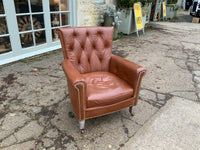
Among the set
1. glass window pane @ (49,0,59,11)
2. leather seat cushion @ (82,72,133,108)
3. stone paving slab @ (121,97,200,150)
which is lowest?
stone paving slab @ (121,97,200,150)

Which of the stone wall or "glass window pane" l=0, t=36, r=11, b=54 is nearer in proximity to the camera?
"glass window pane" l=0, t=36, r=11, b=54

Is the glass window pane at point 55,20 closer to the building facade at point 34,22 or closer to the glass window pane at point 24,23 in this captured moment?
the building facade at point 34,22

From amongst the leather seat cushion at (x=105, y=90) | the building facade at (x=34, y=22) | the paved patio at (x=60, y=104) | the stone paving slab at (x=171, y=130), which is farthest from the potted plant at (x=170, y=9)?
the leather seat cushion at (x=105, y=90)

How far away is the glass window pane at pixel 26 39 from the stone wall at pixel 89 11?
A: 1396 mm

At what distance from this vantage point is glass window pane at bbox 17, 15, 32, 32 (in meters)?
3.17

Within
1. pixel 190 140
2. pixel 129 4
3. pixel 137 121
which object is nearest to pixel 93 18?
pixel 129 4

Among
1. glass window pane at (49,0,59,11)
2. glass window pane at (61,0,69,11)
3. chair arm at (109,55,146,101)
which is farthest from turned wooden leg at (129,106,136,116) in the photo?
glass window pane at (61,0,69,11)

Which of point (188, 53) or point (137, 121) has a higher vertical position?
point (188, 53)

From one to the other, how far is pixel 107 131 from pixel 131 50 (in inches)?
119

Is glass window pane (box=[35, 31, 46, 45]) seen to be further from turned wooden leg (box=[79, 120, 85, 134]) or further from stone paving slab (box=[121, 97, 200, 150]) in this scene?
stone paving slab (box=[121, 97, 200, 150])

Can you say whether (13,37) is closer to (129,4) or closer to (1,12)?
(1,12)

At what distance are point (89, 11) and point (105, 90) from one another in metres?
3.46

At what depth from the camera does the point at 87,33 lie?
79.7 inches

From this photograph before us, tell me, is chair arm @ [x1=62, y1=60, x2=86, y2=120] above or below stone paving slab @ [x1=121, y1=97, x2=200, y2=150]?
above
